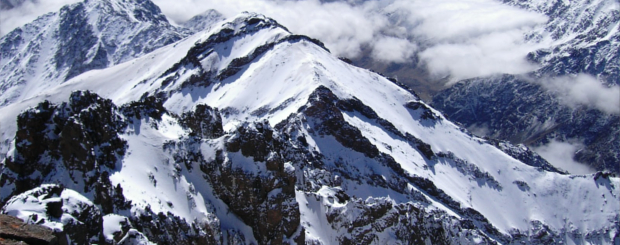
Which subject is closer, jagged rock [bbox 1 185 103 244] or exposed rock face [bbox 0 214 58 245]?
exposed rock face [bbox 0 214 58 245]

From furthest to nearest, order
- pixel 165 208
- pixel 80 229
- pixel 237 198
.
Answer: pixel 237 198
pixel 165 208
pixel 80 229

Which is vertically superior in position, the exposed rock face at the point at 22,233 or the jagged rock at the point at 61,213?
the exposed rock face at the point at 22,233

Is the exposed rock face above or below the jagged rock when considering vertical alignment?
above

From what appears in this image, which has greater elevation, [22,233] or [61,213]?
[22,233]

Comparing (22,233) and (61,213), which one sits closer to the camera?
(22,233)

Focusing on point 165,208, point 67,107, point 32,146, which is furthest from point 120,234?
point 67,107

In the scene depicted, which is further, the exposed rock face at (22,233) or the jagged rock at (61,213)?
the jagged rock at (61,213)

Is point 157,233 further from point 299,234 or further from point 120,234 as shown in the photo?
point 299,234

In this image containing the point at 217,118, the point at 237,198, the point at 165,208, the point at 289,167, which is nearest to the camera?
the point at 165,208
